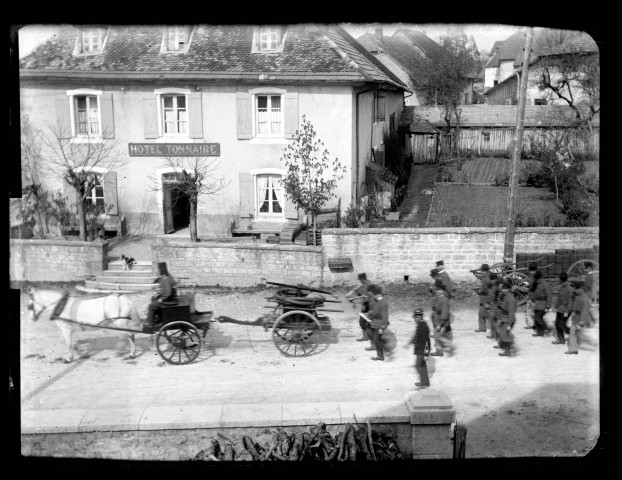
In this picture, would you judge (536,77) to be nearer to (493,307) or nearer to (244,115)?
(493,307)

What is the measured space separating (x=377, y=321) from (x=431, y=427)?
1.79 m

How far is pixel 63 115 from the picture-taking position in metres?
5.87

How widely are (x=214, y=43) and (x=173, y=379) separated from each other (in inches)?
138

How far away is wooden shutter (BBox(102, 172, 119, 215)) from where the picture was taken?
6070 mm

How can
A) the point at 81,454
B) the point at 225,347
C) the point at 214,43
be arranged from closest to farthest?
1. the point at 81,454
2. the point at 214,43
3. the point at 225,347

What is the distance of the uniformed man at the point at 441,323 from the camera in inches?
283

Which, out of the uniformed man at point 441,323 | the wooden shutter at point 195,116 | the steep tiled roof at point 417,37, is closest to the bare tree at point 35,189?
the wooden shutter at point 195,116

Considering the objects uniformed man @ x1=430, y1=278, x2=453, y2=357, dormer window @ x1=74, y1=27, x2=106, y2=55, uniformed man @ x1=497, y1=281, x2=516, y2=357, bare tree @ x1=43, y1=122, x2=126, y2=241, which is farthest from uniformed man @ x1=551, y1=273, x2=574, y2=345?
dormer window @ x1=74, y1=27, x2=106, y2=55

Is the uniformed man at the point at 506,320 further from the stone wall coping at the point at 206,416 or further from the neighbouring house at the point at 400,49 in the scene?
the neighbouring house at the point at 400,49

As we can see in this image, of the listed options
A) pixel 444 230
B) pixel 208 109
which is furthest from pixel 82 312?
pixel 444 230

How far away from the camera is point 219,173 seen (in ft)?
20.6

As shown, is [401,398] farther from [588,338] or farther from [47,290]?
[47,290]

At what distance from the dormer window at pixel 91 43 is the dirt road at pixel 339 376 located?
2.51 metres

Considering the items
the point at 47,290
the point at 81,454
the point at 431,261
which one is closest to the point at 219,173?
the point at 47,290
